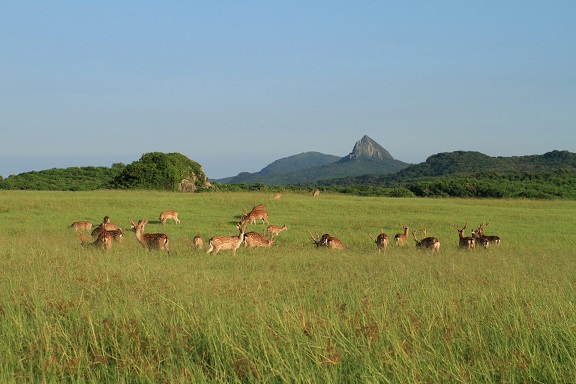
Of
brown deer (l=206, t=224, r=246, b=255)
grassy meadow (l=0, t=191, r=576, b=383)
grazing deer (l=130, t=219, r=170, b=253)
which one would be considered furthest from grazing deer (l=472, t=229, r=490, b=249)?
grazing deer (l=130, t=219, r=170, b=253)

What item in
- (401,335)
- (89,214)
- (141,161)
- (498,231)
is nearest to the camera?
(401,335)

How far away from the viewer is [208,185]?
44281 millimetres

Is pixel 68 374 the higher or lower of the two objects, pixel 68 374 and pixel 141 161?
the lower

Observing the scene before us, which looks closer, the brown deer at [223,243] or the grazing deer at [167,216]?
the brown deer at [223,243]

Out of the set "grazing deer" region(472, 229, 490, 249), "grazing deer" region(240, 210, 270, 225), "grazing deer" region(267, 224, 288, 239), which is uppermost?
"grazing deer" region(240, 210, 270, 225)

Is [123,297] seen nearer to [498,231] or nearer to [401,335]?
[401,335]

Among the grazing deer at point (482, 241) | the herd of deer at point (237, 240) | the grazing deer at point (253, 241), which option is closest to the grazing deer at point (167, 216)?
the herd of deer at point (237, 240)

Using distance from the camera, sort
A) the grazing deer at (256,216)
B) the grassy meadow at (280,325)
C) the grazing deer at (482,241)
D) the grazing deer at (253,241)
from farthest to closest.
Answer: the grazing deer at (256,216)
the grazing deer at (482,241)
the grazing deer at (253,241)
the grassy meadow at (280,325)

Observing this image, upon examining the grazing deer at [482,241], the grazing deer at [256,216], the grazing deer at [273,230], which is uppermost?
the grazing deer at [256,216]

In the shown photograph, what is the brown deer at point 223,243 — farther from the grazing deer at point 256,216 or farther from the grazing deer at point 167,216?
the grazing deer at point 256,216

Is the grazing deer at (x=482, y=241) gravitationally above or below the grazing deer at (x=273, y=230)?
below

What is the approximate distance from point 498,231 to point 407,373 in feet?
61.6

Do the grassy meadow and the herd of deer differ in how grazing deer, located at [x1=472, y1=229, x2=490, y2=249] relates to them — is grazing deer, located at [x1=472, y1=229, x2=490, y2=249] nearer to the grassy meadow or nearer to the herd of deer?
the herd of deer

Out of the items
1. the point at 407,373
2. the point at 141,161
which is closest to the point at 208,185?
the point at 141,161
